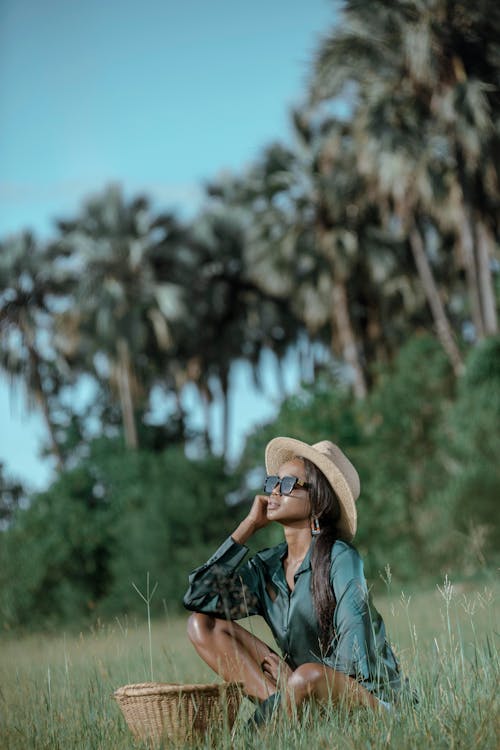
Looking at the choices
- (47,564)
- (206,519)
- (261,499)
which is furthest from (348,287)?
(261,499)

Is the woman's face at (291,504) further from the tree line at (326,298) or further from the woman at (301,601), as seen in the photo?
the tree line at (326,298)

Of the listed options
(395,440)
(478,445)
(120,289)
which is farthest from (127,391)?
(478,445)

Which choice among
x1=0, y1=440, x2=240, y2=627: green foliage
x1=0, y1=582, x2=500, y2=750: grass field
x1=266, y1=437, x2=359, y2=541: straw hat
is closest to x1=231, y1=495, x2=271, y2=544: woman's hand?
x1=266, y1=437, x2=359, y2=541: straw hat

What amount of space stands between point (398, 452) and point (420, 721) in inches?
767

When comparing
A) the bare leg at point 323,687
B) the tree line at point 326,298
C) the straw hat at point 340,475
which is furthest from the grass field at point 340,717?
the tree line at point 326,298

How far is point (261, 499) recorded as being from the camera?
4895 millimetres

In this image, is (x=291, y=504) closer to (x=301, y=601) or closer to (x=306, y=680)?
(x=301, y=601)

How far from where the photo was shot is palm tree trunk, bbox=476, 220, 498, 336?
2110 cm

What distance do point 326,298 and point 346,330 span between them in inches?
45.0

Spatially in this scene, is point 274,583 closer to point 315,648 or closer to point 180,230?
point 315,648

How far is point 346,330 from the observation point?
2498 centimetres

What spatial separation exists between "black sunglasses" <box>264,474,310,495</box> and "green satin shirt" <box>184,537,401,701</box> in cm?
26

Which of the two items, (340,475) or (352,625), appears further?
(340,475)

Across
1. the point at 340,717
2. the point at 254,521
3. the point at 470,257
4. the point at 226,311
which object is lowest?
the point at 340,717
